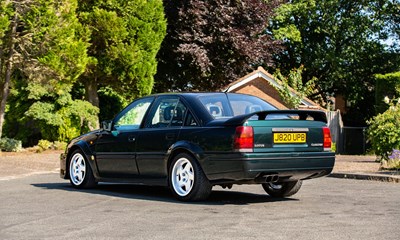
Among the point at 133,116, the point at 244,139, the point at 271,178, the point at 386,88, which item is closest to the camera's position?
the point at 244,139

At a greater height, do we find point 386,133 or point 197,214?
point 386,133

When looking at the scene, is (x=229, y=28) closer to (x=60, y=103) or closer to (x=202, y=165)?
(x=60, y=103)

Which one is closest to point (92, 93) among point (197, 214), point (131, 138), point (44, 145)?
point (44, 145)

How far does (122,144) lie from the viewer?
10.9 meters

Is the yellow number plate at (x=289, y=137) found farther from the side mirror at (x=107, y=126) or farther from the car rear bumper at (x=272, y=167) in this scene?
the side mirror at (x=107, y=126)

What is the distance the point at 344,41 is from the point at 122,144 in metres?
34.5

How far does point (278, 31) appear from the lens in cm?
4188

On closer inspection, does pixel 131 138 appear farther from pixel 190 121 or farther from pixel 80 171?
pixel 80 171

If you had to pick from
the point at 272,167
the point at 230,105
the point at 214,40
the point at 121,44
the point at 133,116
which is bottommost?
the point at 272,167

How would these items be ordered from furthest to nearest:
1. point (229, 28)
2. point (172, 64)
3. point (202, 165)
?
point (172, 64), point (229, 28), point (202, 165)

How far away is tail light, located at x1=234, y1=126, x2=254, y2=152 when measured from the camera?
9.13 meters

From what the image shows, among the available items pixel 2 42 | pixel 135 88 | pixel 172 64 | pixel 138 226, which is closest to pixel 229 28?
pixel 172 64

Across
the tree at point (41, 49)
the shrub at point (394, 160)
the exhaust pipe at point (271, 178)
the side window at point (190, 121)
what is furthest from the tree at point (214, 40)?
the exhaust pipe at point (271, 178)

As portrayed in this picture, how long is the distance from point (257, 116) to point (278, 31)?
3300 cm
